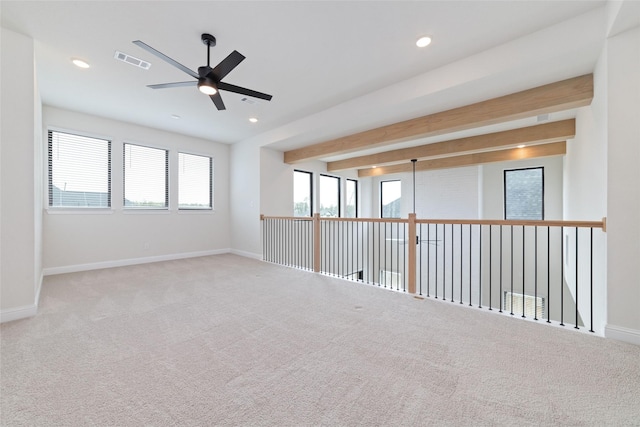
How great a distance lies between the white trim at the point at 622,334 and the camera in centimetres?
209

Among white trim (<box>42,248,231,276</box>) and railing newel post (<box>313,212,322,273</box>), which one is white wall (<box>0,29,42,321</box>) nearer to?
white trim (<box>42,248,231,276</box>)

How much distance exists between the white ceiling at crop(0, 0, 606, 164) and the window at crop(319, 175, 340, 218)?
399cm

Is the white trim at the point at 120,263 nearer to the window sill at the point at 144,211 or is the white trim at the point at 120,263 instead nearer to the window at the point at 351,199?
the window sill at the point at 144,211

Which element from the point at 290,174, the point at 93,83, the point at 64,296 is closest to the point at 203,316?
the point at 64,296

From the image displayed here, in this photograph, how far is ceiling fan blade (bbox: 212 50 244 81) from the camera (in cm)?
227

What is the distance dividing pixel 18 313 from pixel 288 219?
3.79 meters

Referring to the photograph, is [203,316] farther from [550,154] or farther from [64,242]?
[550,154]

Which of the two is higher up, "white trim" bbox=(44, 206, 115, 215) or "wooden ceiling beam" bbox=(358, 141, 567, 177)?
"wooden ceiling beam" bbox=(358, 141, 567, 177)

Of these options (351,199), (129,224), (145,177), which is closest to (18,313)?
(129,224)

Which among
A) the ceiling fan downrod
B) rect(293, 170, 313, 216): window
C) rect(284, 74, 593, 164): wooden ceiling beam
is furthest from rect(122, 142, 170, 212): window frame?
rect(284, 74, 593, 164): wooden ceiling beam

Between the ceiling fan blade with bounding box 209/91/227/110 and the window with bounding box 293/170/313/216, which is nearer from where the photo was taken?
the ceiling fan blade with bounding box 209/91/227/110

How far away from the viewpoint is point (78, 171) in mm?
4578

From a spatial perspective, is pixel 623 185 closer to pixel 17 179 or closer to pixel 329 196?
pixel 17 179

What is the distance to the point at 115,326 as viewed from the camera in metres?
2.45
